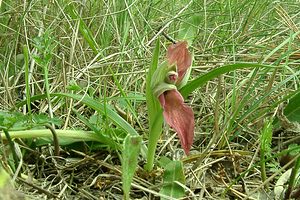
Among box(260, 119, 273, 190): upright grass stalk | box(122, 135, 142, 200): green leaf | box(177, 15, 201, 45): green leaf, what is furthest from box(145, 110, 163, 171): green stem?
box(177, 15, 201, 45): green leaf

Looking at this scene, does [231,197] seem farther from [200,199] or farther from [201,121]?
[201,121]

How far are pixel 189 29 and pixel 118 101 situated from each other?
507mm

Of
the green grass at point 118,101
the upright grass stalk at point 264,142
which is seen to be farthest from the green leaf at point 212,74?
the upright grass stalk at point 264,142

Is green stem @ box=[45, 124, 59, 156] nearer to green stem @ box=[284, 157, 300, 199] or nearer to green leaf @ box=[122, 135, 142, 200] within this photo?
green leaf @ box=[122, 135, 142, 200]

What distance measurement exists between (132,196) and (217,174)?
21 centimetres

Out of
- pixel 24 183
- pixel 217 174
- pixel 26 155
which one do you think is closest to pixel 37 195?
pixel 24 183

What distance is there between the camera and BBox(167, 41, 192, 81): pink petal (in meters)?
1.04

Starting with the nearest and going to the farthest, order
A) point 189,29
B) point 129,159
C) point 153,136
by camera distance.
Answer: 1. point 129,159
2. point 153,136
3. point 189,29

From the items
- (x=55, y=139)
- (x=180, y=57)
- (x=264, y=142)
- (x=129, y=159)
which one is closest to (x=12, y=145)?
(x=55, y=139)

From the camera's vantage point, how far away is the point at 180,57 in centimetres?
105

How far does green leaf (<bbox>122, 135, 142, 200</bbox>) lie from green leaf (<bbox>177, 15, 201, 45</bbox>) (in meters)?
0.78

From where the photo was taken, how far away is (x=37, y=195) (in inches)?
39.6

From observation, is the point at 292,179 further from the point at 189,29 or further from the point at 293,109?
the point at 189,29

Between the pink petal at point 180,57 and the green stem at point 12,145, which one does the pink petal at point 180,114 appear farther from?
the green stem at point 12,145
